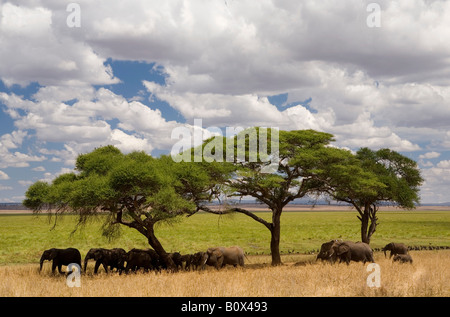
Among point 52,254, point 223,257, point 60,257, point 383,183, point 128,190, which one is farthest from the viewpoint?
point 383,183

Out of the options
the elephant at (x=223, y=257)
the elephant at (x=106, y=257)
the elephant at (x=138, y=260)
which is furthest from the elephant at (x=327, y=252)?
the elephant at (x=106, y=257)

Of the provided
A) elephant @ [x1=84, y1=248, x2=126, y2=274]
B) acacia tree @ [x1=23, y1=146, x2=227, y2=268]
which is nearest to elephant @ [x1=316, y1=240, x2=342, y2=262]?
acacia tree @ [x1=23, y1=146, x2=227, y2=268]

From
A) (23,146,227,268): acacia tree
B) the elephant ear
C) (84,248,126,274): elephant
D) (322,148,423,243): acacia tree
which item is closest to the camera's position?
(23,146,227,268): acacia tree

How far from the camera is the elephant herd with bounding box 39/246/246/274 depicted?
28062 millimetres

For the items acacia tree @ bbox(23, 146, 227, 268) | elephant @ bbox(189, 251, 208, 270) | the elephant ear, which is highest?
acacia tree @ bbox(23, 146, 227, 268)

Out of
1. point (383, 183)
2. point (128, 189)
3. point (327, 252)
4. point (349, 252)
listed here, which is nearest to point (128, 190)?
point (128, 189)

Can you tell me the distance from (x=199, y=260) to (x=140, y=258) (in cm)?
381

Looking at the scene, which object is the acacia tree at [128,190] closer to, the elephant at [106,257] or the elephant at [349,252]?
the elephant at [106,257]

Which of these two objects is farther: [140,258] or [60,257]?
[140,258]

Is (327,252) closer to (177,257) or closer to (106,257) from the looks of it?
(177,257)

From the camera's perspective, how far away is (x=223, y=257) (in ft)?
95.1

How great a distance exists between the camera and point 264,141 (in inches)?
1272

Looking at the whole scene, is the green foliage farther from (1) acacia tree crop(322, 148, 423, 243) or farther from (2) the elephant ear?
(1) acacia tree crop(322, 148, 423, 243)

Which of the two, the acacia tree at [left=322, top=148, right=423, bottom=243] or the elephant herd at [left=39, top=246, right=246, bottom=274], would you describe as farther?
the acacia tree at [left=322, top=148, right=423, bottom=243]
